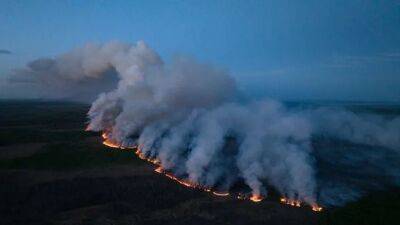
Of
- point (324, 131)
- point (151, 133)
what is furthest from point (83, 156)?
point (324, 131)

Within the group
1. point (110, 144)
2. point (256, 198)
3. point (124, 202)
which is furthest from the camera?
point (110, 144)

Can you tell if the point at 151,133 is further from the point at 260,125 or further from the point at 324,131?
the point at 324,131

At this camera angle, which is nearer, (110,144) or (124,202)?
(124,202)

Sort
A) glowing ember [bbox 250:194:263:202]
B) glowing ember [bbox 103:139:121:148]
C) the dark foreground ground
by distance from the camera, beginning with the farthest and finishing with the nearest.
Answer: glowing ember [bbox 103:139:121:148] < glowing ember [bbox 250:194:263:202] < the dark foreground ground

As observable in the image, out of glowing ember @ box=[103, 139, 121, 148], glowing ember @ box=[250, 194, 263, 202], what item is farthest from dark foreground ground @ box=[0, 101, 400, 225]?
glowing ember @ box=[103, 139, 121, 148]

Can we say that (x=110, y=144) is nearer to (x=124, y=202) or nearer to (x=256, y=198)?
(x=124, y=202)

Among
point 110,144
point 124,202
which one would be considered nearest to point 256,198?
point 124,202

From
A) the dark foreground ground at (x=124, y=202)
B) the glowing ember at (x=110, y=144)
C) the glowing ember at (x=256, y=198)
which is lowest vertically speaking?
the dark foreground ground at (x=124, y=202)

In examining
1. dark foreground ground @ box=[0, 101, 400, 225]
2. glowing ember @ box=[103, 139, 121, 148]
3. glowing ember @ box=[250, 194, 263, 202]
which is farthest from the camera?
glowing ember @ box=[103, 139, 121, 148]

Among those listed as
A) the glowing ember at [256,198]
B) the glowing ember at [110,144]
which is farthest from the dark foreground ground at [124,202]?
the glowing ember at [110,144]

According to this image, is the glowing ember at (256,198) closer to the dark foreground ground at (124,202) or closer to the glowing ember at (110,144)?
the dark foreground ground at (124,202)

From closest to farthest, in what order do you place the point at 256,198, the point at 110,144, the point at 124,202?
the point at 124,202, the point at 256,198, the point at 110,144

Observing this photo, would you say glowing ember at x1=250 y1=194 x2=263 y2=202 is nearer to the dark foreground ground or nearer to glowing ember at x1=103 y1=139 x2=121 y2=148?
the dark foreground ground
